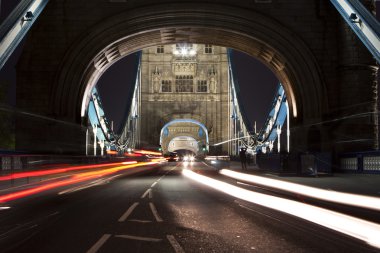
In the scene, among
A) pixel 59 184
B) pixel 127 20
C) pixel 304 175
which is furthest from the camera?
pixel 127 20

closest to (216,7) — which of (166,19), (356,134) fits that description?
(166,19)

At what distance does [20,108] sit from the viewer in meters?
26.4

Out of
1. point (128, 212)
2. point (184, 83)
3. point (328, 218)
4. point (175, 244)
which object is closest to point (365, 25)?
point (328, 218)

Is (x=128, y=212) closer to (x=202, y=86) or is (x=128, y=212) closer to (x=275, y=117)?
(x=275, y=117)

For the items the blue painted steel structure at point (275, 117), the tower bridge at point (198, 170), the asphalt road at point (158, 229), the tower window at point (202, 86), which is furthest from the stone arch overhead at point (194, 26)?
the tower window at point (202, 86)

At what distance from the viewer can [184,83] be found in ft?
252

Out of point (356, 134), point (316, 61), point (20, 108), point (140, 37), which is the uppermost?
point (140, 37)

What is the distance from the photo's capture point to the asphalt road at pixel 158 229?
5.66 metres

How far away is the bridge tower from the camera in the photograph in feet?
245

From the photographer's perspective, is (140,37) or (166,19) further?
(140,37)

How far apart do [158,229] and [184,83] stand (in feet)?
231

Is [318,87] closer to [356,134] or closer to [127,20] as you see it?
[356,134]

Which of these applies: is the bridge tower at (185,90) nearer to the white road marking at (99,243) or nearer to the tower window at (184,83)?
the tower window at (184,83)

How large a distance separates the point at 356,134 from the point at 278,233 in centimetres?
2003
